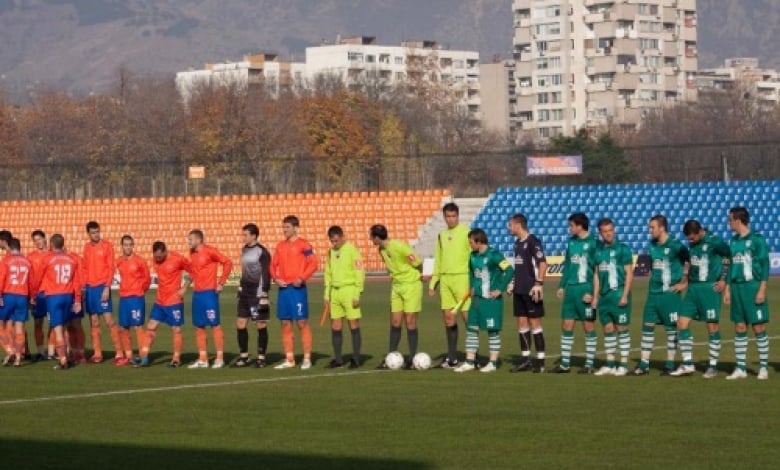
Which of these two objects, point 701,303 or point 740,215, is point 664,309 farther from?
point 740,215

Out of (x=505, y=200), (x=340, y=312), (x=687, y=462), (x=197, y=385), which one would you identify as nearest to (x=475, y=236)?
(x=340, y=312)

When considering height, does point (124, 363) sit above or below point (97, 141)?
below

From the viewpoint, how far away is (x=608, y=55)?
18762 cm

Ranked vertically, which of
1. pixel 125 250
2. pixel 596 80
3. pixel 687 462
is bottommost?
pixel 687 462

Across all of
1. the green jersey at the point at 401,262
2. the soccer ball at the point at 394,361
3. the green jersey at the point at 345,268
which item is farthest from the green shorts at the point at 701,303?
the green jersey at the point at 345,268

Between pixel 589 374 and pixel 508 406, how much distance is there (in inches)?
144

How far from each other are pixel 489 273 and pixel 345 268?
82.8 inches

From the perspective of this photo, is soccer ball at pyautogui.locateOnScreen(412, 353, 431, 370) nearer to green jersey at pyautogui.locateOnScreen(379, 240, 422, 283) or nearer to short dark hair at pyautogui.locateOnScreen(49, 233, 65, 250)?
green jersey at pyautogui.locateOnScreen(379, 240, 422, 283)

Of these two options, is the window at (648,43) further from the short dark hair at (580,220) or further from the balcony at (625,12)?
the short dark hair at (580,220)

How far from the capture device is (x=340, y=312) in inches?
910

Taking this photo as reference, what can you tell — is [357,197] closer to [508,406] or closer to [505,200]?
[505,200]

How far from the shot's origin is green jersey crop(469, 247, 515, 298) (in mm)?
21891

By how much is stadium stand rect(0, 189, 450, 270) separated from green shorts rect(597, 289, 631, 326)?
146 ft

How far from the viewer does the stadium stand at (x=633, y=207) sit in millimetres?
62500
